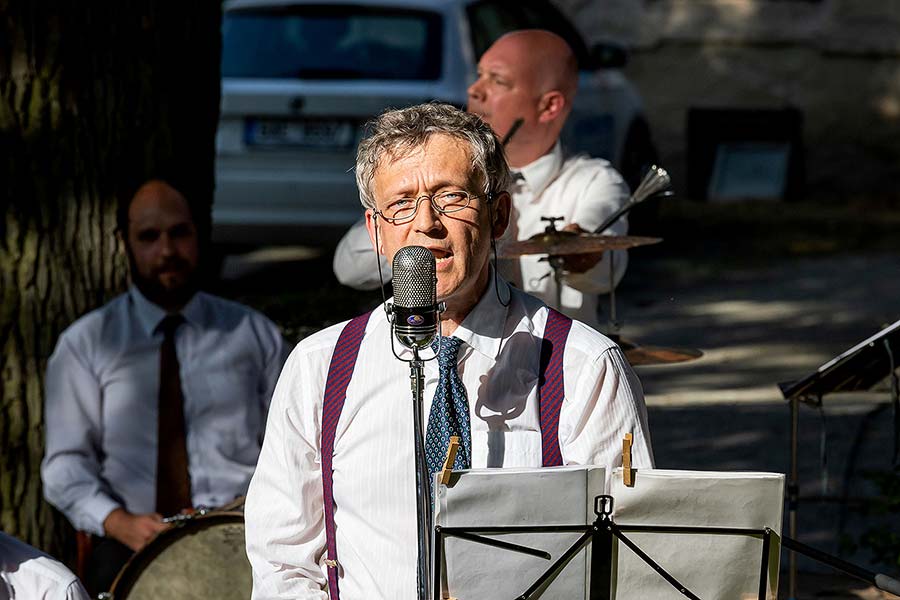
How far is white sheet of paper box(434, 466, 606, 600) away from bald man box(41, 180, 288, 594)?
2183 mm

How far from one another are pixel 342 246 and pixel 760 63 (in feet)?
35.0

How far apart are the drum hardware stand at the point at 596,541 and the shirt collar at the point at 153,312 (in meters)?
2.38

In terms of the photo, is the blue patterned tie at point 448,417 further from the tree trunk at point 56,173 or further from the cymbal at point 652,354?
the tree trunk at point 56,173

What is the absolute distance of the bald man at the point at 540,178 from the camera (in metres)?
4.50

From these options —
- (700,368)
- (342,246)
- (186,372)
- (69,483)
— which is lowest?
(700,368)

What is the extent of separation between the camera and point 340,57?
8.49 m

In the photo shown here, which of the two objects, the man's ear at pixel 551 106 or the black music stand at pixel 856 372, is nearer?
the black music stand at pixel 856 372

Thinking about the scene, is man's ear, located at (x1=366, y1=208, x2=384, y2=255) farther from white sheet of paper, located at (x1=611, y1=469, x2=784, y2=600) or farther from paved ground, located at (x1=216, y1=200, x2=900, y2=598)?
paved ground, located at (x1=216, y1=200, x2=900, y2=598)

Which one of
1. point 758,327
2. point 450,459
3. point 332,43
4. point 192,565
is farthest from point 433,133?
point 758,327

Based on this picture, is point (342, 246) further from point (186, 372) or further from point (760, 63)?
point (760, 63)

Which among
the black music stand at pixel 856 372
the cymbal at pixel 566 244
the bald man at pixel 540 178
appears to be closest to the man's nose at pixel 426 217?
the cymbal at pixel 566 244

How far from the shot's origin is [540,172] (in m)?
4.64

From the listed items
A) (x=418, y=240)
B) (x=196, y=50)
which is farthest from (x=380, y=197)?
(x=196, y=50)

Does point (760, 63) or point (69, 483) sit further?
point (760, 63)
